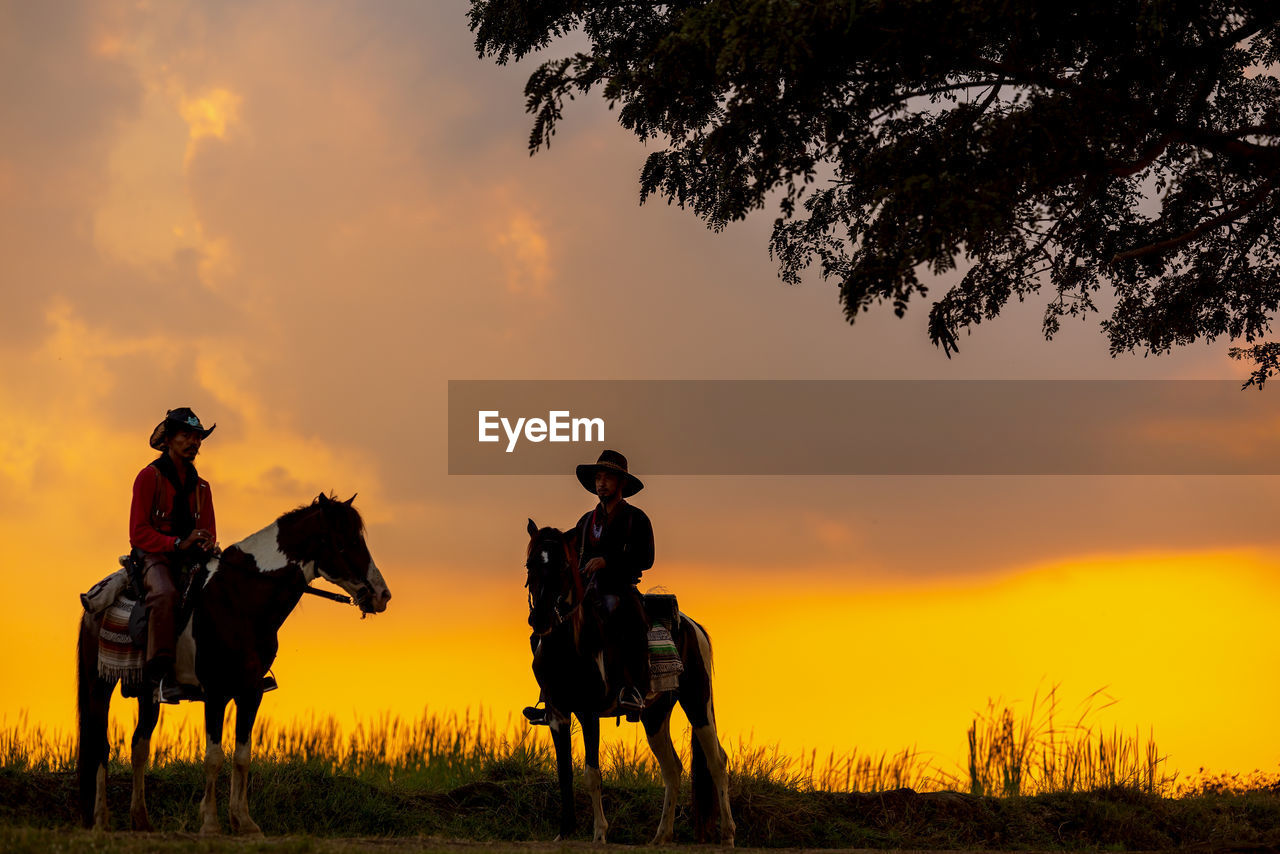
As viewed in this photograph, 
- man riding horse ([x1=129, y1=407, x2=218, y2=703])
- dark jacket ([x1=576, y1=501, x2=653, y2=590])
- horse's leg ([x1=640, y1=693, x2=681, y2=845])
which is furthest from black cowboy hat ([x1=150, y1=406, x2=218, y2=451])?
horse's leg ([x1=640, y1=693, x2=681, y2=845])

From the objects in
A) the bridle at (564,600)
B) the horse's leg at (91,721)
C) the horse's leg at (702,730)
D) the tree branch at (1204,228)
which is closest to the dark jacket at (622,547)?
the bridle at (564,600)

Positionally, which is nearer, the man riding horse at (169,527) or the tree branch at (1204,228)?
the man riding horse at (169,527)

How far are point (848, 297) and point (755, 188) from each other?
1.91 meters

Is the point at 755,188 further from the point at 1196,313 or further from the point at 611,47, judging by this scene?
→ the point at 1196,313

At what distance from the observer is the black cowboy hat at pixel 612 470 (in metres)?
12.9

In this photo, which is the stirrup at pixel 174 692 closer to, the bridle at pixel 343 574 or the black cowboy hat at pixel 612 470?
the bridle at pixel 343 574

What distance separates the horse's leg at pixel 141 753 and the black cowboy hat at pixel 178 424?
7.93 ft

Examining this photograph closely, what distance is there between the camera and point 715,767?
13367mm

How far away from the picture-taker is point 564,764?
1254cm

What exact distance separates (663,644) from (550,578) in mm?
1583

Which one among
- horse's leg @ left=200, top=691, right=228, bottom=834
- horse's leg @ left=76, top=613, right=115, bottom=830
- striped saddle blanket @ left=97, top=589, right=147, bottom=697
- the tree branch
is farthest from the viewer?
the tree branch

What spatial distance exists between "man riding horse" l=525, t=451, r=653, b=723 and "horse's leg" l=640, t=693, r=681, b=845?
25 centimetres

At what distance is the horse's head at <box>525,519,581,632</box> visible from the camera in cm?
1194

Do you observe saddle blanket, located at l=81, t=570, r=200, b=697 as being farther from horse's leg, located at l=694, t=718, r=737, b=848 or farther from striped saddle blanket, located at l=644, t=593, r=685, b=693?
horse's leg, located at l=694, t=718, r=737, b=848
